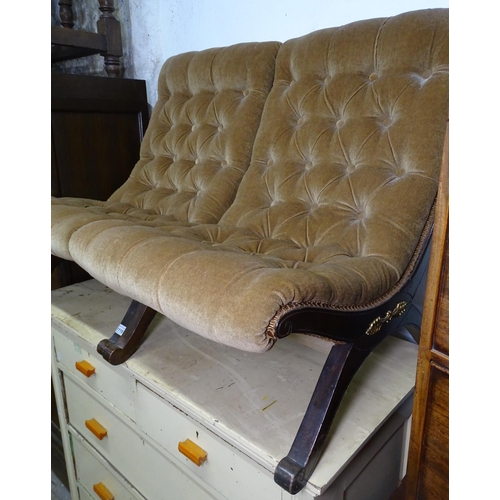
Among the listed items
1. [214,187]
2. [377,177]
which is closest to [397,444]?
[377,177]

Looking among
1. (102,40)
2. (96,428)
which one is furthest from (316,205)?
(102,40)

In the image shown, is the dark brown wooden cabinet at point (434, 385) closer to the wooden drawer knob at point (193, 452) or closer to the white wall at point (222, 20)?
the wooden drawer knob at point (193, 452)

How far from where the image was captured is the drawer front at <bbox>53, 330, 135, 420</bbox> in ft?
3.50

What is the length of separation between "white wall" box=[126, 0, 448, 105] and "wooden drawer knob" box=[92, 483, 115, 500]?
5.00ft

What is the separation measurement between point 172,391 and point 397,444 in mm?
505

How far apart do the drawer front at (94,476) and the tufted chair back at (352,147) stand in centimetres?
76

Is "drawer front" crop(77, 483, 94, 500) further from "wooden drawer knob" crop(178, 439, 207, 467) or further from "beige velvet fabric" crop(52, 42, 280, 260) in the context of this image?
"beige velvet fabric" crop(52, 42, 280, 260)

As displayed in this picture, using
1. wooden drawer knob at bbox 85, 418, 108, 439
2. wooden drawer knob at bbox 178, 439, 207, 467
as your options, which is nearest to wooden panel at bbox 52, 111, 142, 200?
wooden drawer knob at bbox 85, 418, 108, 439

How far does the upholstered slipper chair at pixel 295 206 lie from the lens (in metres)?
0.71

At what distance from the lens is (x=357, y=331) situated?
2.55ft

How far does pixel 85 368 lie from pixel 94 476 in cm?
38

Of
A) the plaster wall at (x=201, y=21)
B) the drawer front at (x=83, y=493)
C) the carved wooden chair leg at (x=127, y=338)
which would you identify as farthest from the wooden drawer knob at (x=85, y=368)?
the plaster wall at (x=201, y=21)

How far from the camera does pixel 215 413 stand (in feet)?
2.79
